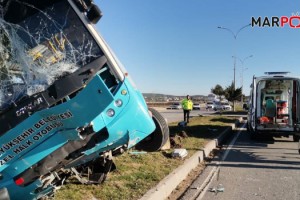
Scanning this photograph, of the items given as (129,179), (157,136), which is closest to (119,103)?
(157,136)

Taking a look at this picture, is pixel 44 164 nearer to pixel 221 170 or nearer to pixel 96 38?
pixel 96 38

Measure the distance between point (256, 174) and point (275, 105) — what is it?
24.2ft

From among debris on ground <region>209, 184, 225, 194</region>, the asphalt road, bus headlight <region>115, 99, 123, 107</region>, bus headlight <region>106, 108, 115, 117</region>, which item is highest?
bus headlight <region>115, 99, 123, 107</region>

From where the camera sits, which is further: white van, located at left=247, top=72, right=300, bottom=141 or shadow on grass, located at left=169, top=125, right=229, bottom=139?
shadow on grass, located at left=169, top=125, right=229, bottom=139

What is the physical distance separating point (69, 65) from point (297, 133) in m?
11.4

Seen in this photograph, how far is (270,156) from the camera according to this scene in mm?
11516

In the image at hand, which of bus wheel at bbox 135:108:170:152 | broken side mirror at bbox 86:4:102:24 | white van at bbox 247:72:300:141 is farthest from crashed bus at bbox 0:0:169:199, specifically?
white van at bbox 247:72:300:141

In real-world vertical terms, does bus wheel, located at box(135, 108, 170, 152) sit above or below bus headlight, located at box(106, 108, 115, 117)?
below

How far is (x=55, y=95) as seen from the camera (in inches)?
177

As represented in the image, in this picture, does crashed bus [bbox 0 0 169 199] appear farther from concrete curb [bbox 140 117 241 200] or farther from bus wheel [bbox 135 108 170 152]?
concrete curb [bbox 140 117 241 200]

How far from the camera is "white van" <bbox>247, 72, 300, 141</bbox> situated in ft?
48.1

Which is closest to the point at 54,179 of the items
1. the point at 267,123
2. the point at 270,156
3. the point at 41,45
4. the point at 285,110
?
the point at 41,45

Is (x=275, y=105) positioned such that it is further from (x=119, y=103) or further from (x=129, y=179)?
(x=119, y=103)

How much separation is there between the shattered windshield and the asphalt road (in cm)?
336
